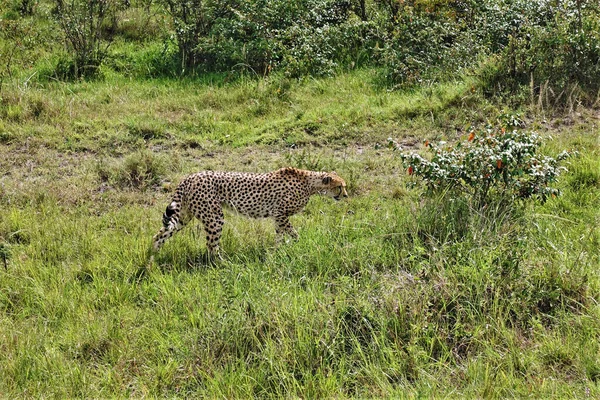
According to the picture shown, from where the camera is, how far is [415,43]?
9.61m

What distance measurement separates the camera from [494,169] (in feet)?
17.3

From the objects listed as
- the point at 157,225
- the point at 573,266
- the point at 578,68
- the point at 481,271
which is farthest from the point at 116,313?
the point at 578,68

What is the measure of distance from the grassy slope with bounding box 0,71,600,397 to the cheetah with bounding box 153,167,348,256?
0.14 metres

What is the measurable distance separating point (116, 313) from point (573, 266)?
3.02 meters

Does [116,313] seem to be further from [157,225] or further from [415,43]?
[415,43]

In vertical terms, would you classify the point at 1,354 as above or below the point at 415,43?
→ below

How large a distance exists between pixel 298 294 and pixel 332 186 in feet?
5.82

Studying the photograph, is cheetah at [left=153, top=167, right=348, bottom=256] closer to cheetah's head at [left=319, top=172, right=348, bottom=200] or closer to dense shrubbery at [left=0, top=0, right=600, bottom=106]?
cheetah's head at [left=319, top=172, right=348, bottom=200]

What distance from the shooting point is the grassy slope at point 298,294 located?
3.81 metres

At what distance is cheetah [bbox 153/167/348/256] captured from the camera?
547 cm

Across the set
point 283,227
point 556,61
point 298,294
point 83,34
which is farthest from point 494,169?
point 83,34

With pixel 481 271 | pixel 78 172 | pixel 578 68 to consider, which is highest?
pixel 578 68

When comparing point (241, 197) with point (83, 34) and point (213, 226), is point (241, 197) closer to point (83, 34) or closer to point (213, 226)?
point (213, 226)

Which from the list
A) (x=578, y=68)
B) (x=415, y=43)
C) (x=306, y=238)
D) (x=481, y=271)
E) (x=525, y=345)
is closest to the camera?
(x=525, y=345)
